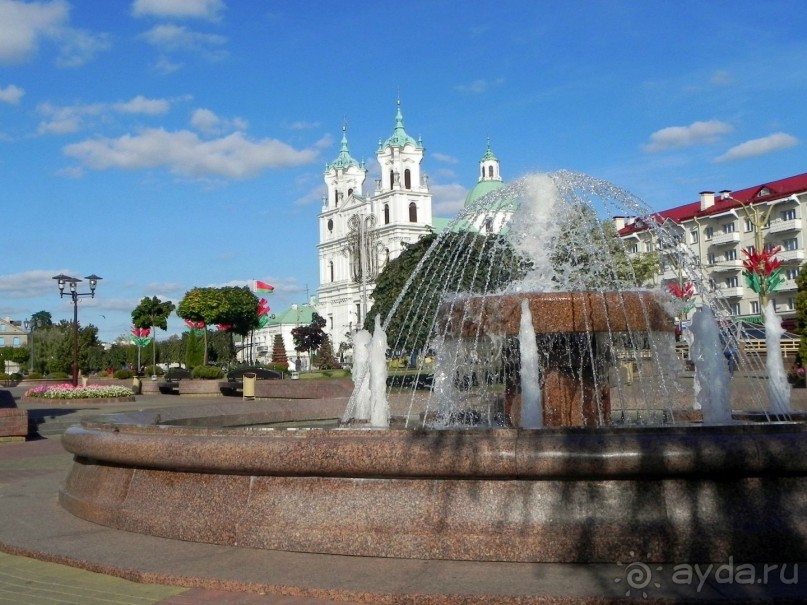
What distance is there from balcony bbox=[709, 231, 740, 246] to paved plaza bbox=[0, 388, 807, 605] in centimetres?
6782

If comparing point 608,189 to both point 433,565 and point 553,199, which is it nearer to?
point 553,199

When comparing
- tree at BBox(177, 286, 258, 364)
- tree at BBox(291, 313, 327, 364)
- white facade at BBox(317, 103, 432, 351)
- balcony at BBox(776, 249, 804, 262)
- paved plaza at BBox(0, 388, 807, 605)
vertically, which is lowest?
paved plaza at BBox(0, 388, 807, 605)

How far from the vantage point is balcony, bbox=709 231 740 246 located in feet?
222

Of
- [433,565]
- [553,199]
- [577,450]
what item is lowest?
[433,565]

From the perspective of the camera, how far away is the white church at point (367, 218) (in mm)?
102375

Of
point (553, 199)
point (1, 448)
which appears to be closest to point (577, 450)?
point (553, 199)

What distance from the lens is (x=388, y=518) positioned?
4.94m

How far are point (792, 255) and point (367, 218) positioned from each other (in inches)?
2036

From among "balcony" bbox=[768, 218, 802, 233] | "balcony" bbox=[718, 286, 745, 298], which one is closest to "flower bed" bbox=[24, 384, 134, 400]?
"balcony" bbox=[768, 218, 802, 233]

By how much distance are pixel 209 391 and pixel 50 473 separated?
19.3 meters

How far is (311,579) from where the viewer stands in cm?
447

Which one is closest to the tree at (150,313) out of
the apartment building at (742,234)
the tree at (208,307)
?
the tree at (208,307)

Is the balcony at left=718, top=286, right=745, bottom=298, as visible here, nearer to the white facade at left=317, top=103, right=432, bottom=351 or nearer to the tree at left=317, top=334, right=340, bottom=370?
the tree at left=317, top=334, right=340, bottom=370

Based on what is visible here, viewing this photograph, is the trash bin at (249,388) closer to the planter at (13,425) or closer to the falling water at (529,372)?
the planter at (13,425)
